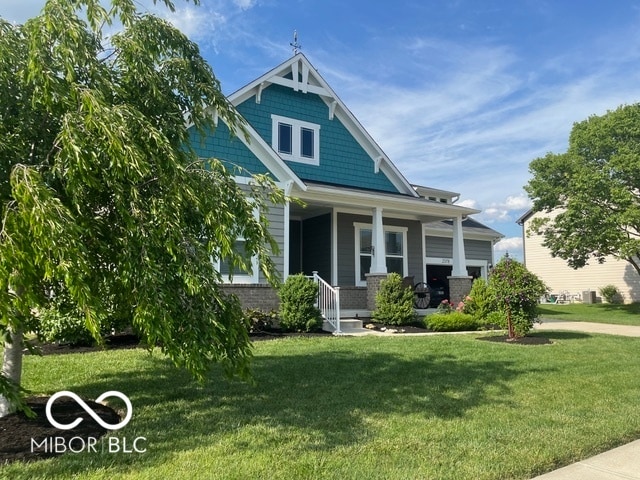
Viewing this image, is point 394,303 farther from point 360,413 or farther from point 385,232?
point 360,413

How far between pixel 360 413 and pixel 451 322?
29.9ft

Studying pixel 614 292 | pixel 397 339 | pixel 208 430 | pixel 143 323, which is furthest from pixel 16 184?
pixel 614 292

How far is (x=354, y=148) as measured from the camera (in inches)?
685

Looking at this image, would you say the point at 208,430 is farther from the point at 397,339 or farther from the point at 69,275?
the point at 397,339

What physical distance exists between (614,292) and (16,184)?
33712mm

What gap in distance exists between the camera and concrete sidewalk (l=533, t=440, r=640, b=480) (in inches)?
161

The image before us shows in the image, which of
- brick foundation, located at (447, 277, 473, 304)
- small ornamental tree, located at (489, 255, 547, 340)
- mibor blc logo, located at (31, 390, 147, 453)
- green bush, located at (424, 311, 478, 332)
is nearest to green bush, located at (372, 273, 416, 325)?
green bush, located at (424, 311, 478, 332)

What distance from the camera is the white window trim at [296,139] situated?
1576cm

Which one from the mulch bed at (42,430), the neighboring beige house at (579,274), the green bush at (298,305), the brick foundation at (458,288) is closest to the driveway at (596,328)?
the brick foundation at (458,288)

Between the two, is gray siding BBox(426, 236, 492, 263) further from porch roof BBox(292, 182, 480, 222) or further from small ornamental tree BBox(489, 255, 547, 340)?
small ornamental tree BBox(489, 255, 547, 340)

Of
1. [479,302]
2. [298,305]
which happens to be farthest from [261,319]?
[479,302]

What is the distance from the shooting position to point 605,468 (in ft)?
14.0

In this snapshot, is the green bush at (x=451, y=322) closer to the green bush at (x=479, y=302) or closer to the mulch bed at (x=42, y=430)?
the green bush at (x=479, y=302)

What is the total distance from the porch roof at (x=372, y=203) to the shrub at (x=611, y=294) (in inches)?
696
